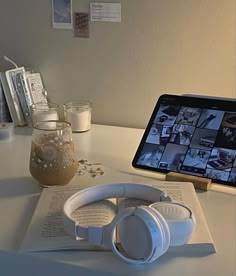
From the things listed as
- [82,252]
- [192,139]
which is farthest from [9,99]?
[82,252]

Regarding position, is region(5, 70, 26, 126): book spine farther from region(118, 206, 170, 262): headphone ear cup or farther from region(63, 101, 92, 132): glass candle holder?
region(118, 206, 170, 262): headphone ear cup

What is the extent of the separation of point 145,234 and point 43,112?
851 millimetres

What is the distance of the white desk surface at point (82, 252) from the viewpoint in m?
0.79

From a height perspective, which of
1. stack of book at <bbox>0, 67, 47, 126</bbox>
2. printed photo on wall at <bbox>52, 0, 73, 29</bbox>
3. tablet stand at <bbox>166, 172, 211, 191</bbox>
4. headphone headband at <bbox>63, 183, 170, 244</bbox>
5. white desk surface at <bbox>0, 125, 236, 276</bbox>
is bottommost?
white desk surface at <bbox>0, 125, 236, 276</bbox>

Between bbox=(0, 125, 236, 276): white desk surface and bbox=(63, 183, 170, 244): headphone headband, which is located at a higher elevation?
bbox=(63, 183, 170, 244): headphone headband

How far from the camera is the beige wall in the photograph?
1.43m

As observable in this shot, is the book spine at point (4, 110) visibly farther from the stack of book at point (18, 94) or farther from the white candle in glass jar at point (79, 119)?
the white candle in glass jar at point (79, 119)

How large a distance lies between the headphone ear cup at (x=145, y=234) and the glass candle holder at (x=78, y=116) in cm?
76

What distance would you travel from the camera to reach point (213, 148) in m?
1.14

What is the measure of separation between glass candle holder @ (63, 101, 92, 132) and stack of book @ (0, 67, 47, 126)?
0.12 m

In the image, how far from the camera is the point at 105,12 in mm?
1492

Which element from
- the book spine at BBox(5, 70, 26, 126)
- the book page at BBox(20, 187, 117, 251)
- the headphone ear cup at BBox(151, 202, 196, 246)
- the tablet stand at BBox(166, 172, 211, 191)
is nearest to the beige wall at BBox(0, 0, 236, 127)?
the book spine at BBox(5, 70, 26, 126)

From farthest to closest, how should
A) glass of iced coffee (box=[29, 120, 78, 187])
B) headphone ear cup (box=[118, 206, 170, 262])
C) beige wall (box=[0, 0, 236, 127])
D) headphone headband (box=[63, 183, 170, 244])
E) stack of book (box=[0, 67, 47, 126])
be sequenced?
stack of book (box=[0, 67, 47, 126]), beige wall (box=[0, 0, 236, 127]), glass of iced coffee (box=[29, 120, 78, 187]), headphone headband (box=[63, 183, 170, 244]), headphone ear cup (box=[118, 206, 170, 262])

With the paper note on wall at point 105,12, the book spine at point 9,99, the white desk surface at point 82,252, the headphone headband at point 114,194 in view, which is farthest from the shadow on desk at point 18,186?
the paper note on wall at point 105,12
